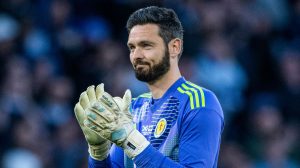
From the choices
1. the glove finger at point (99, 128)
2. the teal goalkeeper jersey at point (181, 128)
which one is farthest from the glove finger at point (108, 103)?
the teal goalkeeper jersey at point (181, 128)

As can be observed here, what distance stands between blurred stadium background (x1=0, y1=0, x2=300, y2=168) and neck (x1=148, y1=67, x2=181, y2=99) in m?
4.85

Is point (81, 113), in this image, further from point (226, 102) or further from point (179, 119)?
point (226, 102)

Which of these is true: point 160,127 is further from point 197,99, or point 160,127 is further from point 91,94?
point 91,94

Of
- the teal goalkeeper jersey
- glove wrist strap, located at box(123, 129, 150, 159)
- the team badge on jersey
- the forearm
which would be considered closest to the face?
the teal goalkeeper jersey

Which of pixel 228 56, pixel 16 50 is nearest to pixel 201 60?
pixel 228 56

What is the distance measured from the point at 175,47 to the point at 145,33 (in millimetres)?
241

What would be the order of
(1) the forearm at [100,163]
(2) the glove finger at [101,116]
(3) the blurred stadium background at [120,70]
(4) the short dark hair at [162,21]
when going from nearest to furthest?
(2) the glove finger at [101,116] → (4) the short dark hair at [162,21] → (1) the forearm at [100,163] → (3) the blurred stadium background at [120,70]

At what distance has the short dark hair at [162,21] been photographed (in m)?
5.35

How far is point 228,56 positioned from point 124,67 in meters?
1.52

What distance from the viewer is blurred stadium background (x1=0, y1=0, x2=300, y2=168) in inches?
407

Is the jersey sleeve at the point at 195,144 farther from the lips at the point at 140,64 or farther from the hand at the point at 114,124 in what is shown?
the lips at the point at 140,64

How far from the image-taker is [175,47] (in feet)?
17.8

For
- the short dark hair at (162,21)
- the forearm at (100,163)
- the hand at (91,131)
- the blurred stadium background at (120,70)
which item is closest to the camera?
the hand at (91,131)

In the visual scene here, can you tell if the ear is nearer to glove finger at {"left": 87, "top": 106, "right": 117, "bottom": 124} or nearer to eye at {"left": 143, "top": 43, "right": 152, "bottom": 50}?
eye at {"left": 143, "top": 43, "right": 152, "bottom": 50}
